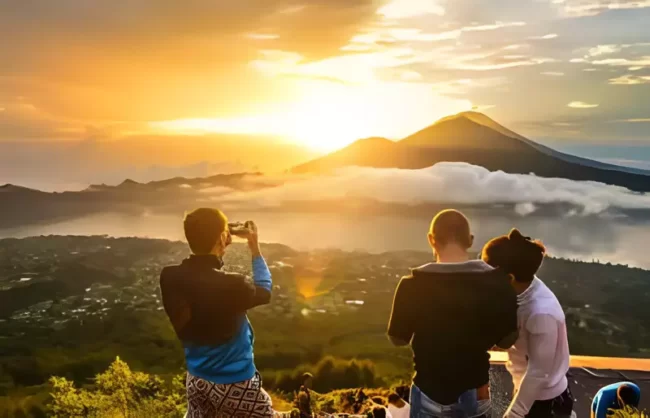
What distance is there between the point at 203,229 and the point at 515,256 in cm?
97

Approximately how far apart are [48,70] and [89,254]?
4.47ft

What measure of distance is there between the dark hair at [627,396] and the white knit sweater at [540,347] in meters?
0.56

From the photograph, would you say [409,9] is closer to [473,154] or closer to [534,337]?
[473,154]

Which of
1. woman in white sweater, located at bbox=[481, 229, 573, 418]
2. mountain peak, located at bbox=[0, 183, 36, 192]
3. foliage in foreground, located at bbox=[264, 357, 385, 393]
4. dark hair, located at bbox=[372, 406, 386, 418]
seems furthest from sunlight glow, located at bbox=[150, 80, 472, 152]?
woman in white sweater, located at bbox=[481, 229, 573, 418]

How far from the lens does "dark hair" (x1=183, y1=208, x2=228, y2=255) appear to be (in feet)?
5.43

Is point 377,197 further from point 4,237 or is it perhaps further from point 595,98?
point 4,237

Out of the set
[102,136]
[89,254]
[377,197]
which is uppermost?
[102,136]

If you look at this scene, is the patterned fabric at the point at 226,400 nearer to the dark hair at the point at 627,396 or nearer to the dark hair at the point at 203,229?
the dark hair at the point at 203,229

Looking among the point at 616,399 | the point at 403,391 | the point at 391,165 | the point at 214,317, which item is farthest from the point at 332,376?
the point at 214,317

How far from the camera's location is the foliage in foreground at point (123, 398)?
292cm

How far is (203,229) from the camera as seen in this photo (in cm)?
166

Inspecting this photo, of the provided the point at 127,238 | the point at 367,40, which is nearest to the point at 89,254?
the point at 127,238

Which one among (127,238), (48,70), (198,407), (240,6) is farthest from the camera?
(127,238)

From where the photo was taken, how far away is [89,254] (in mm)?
4090
